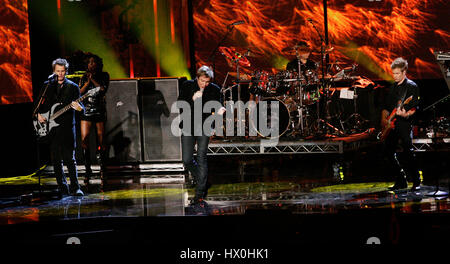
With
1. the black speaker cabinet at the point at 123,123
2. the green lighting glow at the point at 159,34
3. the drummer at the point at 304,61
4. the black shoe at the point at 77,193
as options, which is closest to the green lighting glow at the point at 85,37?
the green lighting glow at the point at 159,34

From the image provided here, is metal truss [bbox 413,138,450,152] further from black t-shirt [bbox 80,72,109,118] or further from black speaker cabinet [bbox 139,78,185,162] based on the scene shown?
black t-shirt [bbox 80,72,109,118]

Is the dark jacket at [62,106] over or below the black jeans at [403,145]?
over

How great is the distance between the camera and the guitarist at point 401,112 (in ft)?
23.8

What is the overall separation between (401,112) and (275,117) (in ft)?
14.5

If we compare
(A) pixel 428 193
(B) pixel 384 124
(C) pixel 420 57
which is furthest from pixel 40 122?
(C) pixel 420 57

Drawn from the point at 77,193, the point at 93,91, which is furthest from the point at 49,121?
the point at 77,193

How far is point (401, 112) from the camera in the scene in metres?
7.26

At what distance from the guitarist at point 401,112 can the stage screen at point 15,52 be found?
7.90 m

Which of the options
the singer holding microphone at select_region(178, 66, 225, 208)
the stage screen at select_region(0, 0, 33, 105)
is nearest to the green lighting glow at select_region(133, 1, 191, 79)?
the stage screen at select_region(0, 0, 33, 105)

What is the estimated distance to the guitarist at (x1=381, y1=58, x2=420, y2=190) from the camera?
7266 mm

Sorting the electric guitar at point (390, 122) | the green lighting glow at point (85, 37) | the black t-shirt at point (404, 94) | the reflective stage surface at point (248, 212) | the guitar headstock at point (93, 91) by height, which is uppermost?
the green lighting glow at point (85, 37)

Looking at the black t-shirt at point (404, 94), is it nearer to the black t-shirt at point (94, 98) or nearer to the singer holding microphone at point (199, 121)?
the singer holding microphone at point (199, 121)
